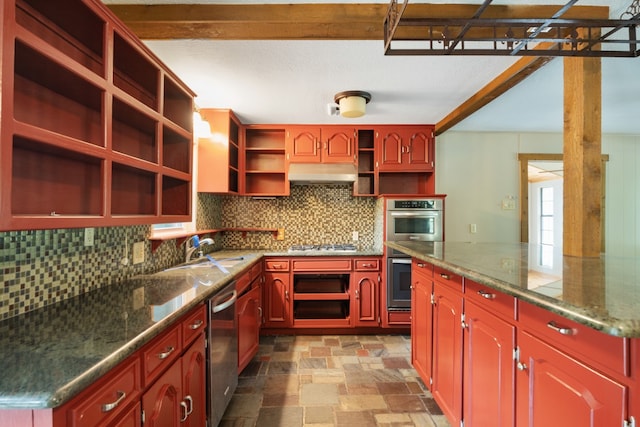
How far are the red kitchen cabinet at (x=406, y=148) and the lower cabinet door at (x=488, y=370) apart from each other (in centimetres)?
208

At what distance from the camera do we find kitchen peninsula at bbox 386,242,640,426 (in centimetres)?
71

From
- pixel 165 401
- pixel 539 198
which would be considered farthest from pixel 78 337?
pixel 539 198

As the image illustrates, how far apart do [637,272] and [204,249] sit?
117 inches

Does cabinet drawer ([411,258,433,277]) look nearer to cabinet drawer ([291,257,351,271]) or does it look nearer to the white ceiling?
cabinet drawer ([291,257,351,271])

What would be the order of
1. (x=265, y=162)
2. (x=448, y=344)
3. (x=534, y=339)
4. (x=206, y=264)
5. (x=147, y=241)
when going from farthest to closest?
1. (x=265, y=162)
2. (x=206, y=264)
3. (x=147, y=241)
4. (x=448, y=344)
5. (x=534, y=339)

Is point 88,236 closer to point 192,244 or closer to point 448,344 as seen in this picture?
point 192,244

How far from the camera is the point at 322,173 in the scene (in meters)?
2.98

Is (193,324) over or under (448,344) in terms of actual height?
over

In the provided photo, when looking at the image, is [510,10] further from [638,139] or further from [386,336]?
[638,139]

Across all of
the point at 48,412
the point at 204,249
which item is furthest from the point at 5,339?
the point at 204,249

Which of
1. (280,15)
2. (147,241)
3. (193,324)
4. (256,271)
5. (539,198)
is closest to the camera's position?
(193,324)

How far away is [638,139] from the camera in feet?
11.7

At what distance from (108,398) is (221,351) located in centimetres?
91

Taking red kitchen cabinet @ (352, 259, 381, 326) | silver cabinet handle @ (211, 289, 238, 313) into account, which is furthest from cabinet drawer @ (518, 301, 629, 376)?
red kitchen cabinet @ (352, 259, 381, 326)
